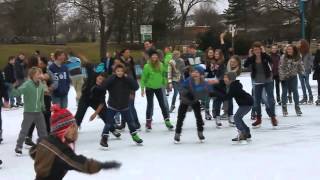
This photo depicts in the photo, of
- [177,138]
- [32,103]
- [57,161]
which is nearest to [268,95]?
[177,138]

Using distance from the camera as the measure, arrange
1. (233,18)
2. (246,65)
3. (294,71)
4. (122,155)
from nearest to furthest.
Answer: (122,155), (246,65), (294,71), (233,18)

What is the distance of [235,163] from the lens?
7.07 metres

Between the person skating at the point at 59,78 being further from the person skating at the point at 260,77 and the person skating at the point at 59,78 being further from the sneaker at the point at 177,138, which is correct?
the person skating at the point at 260,77

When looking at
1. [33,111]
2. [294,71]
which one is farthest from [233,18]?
[33,111]

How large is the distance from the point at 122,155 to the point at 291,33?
2012 inches

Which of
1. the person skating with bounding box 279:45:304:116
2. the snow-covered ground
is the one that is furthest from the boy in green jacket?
the person skating with bounding box 279:45:304:116

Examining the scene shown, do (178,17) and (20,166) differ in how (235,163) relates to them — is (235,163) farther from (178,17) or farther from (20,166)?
(178,17)

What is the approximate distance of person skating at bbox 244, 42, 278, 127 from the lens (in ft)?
32.9

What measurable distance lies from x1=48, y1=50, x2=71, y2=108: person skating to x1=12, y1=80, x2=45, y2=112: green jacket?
4.18ft

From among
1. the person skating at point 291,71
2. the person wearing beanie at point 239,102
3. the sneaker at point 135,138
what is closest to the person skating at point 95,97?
the sneaker at point 135,138

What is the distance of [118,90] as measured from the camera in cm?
849

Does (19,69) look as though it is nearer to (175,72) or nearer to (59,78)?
(175,72)

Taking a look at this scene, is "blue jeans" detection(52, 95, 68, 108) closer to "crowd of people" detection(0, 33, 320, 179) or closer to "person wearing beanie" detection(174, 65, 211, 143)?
"crowd of people" detection(0, 33, 320, 179)

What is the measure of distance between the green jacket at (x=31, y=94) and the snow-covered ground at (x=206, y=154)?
2.45 ft
